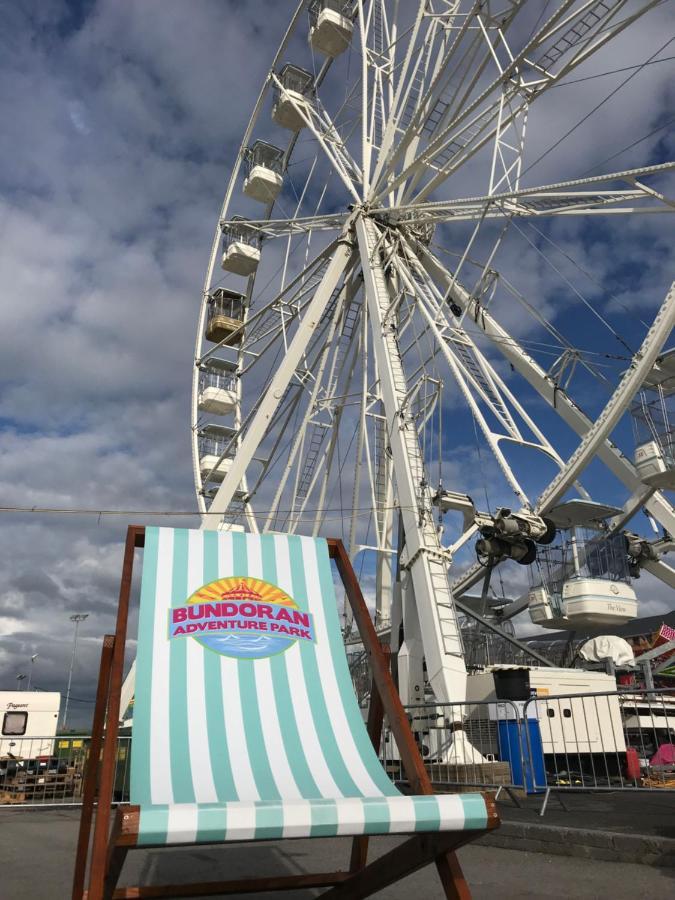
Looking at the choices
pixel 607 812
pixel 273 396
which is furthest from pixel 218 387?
pixel 607 812

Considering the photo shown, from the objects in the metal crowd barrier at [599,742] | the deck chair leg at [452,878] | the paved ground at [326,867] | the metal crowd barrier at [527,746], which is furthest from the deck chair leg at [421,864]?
the metal crowd barrier at [599,742]

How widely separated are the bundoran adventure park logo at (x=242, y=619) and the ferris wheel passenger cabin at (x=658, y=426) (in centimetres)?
1005

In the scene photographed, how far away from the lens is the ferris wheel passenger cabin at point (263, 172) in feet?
65.9

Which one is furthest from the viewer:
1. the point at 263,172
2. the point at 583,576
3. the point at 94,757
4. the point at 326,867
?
the point at 263,172

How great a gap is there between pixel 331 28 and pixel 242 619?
18.5 metres

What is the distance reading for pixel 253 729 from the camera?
3.11 m

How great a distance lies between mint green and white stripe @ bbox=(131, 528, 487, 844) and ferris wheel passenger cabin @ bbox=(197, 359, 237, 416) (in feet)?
51.4

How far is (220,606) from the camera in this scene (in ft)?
11.3

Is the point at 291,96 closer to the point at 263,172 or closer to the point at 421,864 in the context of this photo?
the point at 263,172

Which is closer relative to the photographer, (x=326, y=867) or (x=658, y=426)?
(x=326, y=867)

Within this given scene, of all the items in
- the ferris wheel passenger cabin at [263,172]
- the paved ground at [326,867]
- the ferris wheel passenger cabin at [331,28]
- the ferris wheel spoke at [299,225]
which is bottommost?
the paved ground at [326,867]

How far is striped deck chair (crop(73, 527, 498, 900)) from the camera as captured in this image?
225cm

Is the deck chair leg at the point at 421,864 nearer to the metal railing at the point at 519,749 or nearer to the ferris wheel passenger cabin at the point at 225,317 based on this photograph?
the metal railing at the point at 519,749

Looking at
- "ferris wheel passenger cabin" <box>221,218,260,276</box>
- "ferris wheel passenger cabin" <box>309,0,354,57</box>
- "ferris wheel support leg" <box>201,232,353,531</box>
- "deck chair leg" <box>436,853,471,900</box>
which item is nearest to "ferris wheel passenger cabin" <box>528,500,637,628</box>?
"ferris wheel support leg" <box>201,232,353,531</box>
